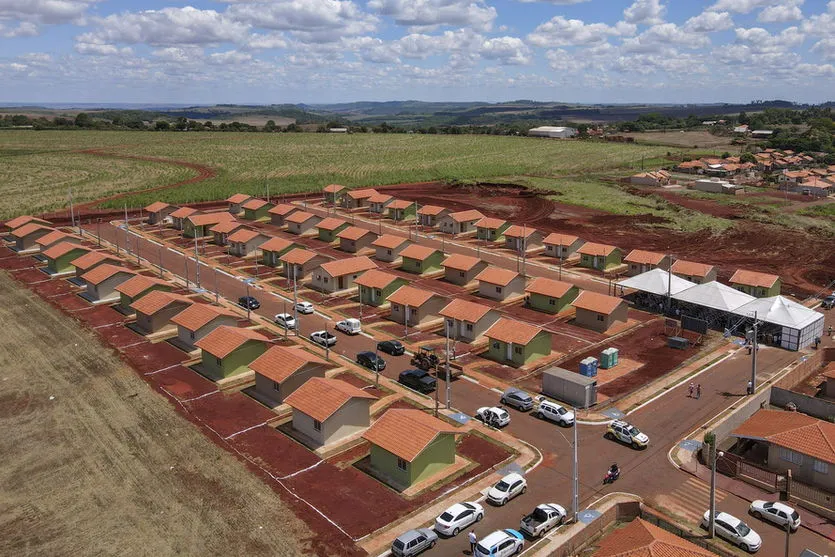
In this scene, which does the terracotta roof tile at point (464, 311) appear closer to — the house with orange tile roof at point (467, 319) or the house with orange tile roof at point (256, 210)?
the house with orange tile roof at point (467, 319)

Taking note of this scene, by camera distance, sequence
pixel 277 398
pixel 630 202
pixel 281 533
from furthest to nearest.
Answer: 1. pixel 630 202
2. pixel 277 398
3. pixel 281 533

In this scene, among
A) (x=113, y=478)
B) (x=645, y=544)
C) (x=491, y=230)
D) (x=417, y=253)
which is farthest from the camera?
(x=491, y=230)

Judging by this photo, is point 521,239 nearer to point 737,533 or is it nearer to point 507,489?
point 507,489

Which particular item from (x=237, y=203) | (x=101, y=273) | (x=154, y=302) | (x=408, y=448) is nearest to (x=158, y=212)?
(x=237, y=203)

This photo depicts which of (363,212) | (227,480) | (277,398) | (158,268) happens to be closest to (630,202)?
(363,212)

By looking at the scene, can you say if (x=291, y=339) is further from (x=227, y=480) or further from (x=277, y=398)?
(x=227, y=480)

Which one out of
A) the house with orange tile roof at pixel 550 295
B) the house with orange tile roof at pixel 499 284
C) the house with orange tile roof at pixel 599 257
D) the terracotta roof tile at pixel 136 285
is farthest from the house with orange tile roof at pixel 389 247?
the terracotta roof tile at pixel 136 285
